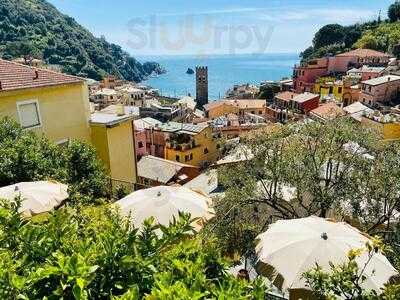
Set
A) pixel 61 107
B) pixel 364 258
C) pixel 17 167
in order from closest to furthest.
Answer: pixel 364 258
pixel 17 167
pixel 61 107

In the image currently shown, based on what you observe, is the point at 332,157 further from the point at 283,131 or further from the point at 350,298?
the point at 350,298

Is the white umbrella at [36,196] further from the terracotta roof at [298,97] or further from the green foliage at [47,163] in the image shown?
the terracotta roof at [298,97]

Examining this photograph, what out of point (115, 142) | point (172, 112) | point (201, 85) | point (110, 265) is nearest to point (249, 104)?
point (172, 112)

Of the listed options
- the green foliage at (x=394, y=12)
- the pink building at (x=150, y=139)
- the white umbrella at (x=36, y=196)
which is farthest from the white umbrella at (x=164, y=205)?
the green foliage at (x=394, y=12)

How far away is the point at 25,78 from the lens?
13.6 meters

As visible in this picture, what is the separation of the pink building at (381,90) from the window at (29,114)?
162 feet

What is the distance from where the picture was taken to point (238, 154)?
473 inches

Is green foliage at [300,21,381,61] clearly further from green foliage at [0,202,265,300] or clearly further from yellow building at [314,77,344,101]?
green foliage at [0,202,265,300]

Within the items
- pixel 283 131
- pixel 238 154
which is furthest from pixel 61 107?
pixel 283 131

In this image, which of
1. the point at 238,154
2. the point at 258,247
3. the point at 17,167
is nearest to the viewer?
the point at 258,247

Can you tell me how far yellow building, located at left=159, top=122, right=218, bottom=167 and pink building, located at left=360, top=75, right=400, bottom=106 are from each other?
25620 millimetres

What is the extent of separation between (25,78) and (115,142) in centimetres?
415

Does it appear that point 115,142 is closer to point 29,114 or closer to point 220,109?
point 29,114

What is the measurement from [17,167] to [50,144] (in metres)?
1.64
